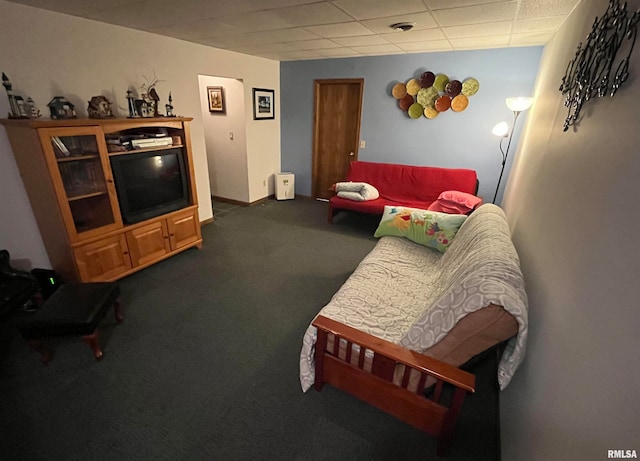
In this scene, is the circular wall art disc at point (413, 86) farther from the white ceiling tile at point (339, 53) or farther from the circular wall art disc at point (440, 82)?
the white ceiling tile at point (339, 53)

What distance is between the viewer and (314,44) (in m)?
3.43

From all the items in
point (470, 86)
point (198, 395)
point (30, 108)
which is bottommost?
point (198, 395)

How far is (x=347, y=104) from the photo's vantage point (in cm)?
463

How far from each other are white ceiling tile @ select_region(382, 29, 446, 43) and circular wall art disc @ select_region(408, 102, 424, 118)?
40.0 inches

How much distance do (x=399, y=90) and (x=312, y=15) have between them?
2099 mm

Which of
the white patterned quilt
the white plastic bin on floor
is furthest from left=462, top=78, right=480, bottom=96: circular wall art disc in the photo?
the white plastic bin on floor

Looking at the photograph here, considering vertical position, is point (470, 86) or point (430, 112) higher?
point (470, 86)

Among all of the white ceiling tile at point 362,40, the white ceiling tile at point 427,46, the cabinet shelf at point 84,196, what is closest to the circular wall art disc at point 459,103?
the white ceiling tile at point 427,46

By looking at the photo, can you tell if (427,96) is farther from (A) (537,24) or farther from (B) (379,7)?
(B) (379,7)

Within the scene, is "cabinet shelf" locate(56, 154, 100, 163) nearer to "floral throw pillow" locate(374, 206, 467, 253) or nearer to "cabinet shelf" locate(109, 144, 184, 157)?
"cabinet shelf" locate(109, 144, 184, 157)

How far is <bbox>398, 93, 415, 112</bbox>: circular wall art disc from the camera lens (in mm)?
4070

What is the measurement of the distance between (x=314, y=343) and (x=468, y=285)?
88 centimetres

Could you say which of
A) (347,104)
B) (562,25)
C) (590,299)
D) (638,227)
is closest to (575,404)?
(590,299)

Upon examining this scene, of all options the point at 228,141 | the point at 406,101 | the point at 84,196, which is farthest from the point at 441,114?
the point at 84,196
